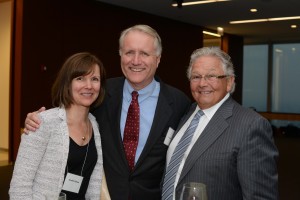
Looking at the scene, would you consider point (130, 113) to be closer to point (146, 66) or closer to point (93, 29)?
point (146, 66)

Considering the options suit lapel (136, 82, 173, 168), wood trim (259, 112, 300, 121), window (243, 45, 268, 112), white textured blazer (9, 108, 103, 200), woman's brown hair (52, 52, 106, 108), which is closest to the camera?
white textured blazer (9, 108, 103, 200)

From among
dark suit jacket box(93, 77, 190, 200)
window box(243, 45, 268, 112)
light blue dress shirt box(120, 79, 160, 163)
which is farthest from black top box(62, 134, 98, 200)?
window box(243, 45, 268, 112)

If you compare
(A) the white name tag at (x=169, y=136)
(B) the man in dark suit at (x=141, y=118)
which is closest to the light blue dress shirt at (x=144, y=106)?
(B) the man in dark suit at (x=141, y=118)

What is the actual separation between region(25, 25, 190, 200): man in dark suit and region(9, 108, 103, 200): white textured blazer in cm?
38

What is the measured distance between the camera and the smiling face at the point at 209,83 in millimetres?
2150

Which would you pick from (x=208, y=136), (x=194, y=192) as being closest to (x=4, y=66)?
(x=208, y=136)

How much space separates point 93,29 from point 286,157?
18.3 feet

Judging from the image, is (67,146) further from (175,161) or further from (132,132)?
(175,161)

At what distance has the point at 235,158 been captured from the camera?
1938 mm

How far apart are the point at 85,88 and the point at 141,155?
20.7 inches

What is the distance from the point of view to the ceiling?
9455 millimetres

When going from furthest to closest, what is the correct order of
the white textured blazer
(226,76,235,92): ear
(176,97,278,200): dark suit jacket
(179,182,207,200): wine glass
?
1. (226,76,235,92): ear
2. the white textured blazer
3. (176,97,278,200): dark suit jacket
4. (179,182,207,200): wine glass

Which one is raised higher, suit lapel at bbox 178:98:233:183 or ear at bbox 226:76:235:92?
ear at bbox 226:76:235:92

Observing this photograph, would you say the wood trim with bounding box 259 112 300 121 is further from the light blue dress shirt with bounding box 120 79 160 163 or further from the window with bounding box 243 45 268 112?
the light blue dress shirt with bounding box 120 79 160 163
